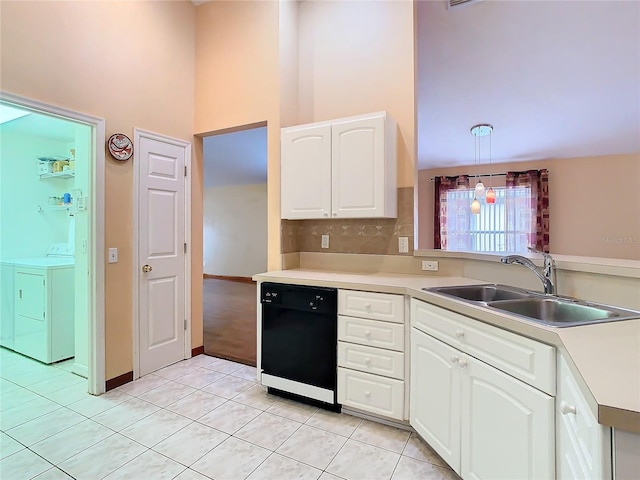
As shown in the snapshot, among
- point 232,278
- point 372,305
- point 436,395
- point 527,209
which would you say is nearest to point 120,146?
point 372,305

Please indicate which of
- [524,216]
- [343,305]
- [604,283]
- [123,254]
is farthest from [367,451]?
[524,216]

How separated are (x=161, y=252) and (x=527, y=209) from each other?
20.5 ft

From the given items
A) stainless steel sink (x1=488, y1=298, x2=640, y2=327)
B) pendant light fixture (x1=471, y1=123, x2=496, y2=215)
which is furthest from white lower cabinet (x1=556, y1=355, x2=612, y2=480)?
pendant light fixture (x1=471, y1=123, x2=496, y2=215)

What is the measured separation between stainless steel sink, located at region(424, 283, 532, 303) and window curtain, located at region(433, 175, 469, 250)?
5.23 metres

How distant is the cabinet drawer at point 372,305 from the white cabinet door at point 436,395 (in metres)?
0.16

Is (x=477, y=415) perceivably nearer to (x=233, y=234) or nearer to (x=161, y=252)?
(x=161, y=252)

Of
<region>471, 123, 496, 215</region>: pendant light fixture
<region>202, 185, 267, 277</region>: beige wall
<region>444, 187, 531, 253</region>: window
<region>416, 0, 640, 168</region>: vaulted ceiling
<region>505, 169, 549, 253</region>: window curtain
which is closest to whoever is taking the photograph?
<region>416, 0, 640, 168</region>: vaulted ceiling

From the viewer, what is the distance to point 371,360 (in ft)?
6.84

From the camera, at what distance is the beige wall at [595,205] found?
545 cm

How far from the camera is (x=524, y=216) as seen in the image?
6230mm

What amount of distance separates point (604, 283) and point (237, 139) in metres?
4.56

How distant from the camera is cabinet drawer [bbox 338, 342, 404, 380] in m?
2.01

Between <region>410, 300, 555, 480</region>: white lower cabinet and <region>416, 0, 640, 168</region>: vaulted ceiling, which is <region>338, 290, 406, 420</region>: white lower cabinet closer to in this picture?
<region>410, 300, 555, 480</region>: white lower cabinet

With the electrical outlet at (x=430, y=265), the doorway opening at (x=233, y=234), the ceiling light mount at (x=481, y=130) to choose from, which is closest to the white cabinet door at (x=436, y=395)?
the electrical outlet at (x=430, y=265)
